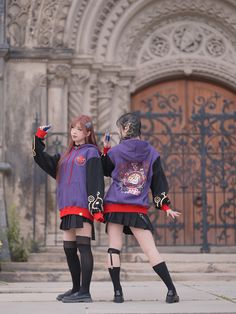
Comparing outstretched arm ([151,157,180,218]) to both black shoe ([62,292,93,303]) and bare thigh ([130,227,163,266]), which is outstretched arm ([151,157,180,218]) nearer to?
bare thigh ([130,227,163,266])

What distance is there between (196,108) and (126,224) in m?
6.40

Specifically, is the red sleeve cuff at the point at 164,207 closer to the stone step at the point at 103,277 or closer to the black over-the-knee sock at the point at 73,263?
the black over-the-knee sock at the point at 73,263

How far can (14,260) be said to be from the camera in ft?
29.8

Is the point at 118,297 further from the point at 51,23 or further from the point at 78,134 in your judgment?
the point at 51,23

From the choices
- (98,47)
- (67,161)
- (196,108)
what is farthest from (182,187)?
(67,161)

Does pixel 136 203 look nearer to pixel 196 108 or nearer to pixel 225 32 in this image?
pixel 196 108

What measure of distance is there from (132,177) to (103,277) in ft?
8.47

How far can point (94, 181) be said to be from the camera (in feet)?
17.5

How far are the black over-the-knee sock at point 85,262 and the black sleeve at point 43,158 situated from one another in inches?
26.9

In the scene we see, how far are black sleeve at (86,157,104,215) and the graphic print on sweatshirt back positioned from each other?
116 mm

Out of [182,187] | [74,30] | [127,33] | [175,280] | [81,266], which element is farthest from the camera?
[127,33]

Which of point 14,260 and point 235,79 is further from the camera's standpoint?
point 235,79

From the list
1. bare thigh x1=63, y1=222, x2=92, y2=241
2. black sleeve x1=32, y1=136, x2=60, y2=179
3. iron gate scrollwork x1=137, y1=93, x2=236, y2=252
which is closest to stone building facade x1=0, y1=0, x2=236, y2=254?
iron gate scrollwork x1=137, y1=93, x2=236, y2=252

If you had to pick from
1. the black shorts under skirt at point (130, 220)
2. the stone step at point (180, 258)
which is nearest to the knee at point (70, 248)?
the black shorts under skirt at point (130, 220)
